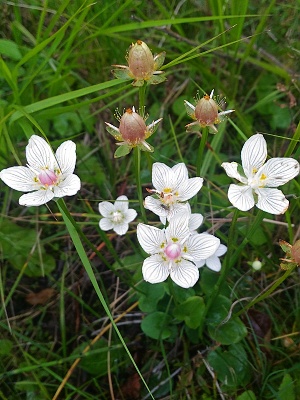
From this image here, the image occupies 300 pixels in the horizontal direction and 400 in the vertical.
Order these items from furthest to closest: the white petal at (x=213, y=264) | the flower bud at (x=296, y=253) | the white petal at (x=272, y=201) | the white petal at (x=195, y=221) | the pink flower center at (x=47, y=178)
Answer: the white petal at (x=213, y=264)
the white petal at (x=195, y=221)
the pink flower center at (x=47, y=178)
the white petal at (x=272, y=201)
the flower bud at (x=296, y=253)

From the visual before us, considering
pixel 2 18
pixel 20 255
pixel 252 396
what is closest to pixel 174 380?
pixel 252 396

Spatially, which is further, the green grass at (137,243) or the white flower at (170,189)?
the green grass at (137,243)

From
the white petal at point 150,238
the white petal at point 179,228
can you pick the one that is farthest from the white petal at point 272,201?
the white petal at point 150,238

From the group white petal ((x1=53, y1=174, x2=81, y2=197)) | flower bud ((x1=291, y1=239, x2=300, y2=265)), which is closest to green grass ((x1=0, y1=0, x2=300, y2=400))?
white petal ((x1=53, y1=174, x2=81, y2=197))

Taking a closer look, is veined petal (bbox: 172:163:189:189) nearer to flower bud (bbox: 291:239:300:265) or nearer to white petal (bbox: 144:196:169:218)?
white petal (bbox: 144:196:169:218)

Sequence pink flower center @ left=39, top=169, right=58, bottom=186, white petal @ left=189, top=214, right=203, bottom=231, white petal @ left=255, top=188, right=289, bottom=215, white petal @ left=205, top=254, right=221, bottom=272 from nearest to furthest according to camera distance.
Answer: white petal @ left=255, top=188, right=289, bottom=215, pink flower center @ left=39, top=169, right=58, bottom=186, white petal @ left=189, top=214, right=203, bottom=231, white petal @ left=205, top=254, right=221, bottom=272

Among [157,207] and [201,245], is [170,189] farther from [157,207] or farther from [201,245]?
[201,245]

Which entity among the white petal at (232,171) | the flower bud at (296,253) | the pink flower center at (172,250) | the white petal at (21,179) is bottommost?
the pink flower center at (172,250)

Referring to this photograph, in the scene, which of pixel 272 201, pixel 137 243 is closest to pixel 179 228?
pixel 272 201

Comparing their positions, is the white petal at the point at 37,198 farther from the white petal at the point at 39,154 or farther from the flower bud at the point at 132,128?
the flower bud at the point at 132,128
